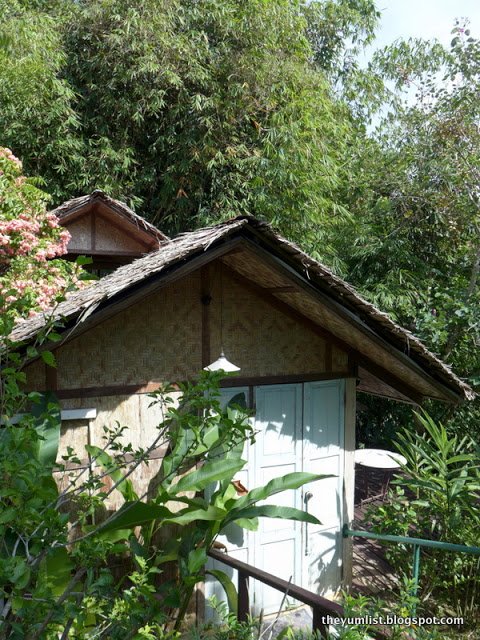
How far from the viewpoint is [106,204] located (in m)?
9.46

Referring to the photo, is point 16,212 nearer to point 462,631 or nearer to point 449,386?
point 449,386

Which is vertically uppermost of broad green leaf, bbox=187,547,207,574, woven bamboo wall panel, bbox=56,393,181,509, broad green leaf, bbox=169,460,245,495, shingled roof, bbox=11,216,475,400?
shingled roof, bbox=11,216,475,400

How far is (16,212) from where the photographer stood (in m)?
6.57

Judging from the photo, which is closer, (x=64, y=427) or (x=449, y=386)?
(x=64, y=427)

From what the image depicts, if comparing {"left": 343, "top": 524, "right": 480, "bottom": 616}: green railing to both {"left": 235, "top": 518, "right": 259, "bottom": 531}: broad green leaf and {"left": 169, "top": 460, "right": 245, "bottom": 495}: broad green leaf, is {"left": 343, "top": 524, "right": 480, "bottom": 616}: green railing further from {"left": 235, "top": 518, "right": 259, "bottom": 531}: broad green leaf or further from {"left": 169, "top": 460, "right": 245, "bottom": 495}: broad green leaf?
{"left": 169, "top": 460, "right": 245, "bottom": 495}: broad green leaf

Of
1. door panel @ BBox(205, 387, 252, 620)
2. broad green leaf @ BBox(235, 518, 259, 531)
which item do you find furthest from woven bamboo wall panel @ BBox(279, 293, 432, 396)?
broad green leaf @ BBox(235, 518, 259, 531)

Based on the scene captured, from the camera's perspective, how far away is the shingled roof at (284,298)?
13.8ft

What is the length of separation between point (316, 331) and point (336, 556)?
224 centimetres

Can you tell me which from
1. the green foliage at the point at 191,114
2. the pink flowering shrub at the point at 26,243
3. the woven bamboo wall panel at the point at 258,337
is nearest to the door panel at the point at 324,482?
the woven bamboo wall panel at the point at 258,337

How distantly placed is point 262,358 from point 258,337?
0.20 metres

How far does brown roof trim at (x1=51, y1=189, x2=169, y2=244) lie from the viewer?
905 cm

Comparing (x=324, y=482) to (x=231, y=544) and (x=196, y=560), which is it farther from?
(x=196, y=560)

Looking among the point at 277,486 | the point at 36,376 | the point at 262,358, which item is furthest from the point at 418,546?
the point at 36,376

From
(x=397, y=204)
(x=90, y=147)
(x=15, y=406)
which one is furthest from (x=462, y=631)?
(x=90, y=147)
